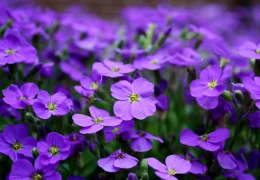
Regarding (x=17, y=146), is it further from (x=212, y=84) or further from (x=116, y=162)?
(x=212, y=84)

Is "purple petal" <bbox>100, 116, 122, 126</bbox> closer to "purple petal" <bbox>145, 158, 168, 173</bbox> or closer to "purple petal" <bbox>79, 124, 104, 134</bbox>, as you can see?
"purple petal" <bbox>79, 124, 104, 134</bbox>

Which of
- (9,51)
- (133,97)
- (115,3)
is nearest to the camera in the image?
(133,97)

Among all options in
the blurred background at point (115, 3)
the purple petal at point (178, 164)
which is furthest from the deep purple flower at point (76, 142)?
the blurred background at point (115, 3)

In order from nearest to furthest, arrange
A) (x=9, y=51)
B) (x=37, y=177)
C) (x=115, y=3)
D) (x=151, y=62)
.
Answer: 1. (x=37, y=177)
2. (x=9, y=51)
3. (x=151, y=62)
4. (x=115, y=3)

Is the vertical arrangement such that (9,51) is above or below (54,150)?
above

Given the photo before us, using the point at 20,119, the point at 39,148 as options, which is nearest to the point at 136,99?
the point at 39,148

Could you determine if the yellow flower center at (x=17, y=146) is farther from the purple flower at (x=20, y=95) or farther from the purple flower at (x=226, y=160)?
the purple flower at (x=226, y=160)

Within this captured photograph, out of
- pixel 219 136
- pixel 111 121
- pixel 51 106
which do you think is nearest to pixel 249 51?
pixel 219 136
